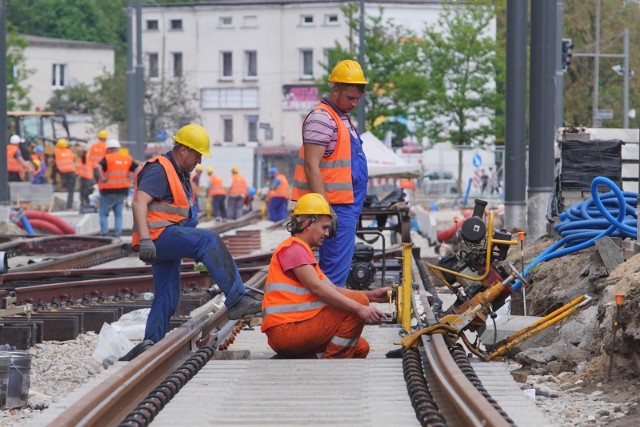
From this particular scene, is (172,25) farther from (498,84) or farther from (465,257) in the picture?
(465,257)

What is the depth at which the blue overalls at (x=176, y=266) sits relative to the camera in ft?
34.2

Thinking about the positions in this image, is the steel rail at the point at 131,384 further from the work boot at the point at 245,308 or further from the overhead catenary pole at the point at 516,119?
Result: the overhead catenary pole at the point at 516,119

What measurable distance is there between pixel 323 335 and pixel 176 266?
1.75 meters

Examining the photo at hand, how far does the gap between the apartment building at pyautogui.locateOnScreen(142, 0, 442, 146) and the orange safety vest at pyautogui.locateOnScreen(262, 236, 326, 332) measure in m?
80.1

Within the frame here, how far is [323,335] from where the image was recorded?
938 cm

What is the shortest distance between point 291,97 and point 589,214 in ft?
258

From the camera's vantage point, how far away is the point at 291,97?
299ft

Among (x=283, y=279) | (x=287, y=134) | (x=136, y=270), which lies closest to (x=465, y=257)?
(x=283, y=279)

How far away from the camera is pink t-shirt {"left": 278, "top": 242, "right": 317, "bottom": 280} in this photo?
9.16 meters

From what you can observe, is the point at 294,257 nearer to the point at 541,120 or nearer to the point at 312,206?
the point at 312,206

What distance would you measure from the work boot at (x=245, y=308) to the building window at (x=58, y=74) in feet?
286

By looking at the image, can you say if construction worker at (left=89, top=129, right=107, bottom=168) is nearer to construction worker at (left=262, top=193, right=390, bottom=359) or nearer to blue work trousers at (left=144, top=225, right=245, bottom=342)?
blue work trousers at (left=144, top=225, right=245, bottom=342)

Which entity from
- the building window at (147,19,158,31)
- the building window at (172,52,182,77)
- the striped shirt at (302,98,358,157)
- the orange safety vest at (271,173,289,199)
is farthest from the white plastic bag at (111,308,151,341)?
the building window at (147,19,158,31)

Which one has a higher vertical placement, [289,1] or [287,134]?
[289,1]
